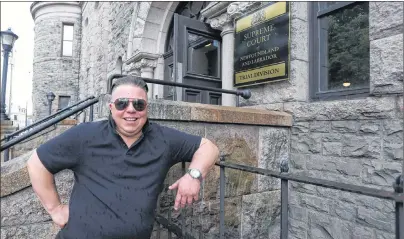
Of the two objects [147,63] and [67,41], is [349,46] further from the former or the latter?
[67,41]

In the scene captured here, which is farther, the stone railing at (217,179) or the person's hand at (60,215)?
the stone railing at (217,179)

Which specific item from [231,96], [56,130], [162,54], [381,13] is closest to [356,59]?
[381,13]

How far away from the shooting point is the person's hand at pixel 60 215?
5.47ft

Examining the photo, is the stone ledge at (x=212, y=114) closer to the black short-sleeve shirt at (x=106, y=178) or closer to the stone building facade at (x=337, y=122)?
the stone building facade at (x=337, y=122)

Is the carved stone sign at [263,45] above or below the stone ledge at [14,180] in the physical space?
above

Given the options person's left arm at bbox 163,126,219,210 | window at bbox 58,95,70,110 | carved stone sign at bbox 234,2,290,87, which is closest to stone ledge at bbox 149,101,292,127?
carved stone sign at bbox 234,2,290,87

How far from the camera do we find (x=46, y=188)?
1.66 m

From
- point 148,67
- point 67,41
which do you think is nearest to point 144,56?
point 148,67

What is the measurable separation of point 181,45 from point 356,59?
2.75 m

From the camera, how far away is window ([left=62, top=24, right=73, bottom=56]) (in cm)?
1936

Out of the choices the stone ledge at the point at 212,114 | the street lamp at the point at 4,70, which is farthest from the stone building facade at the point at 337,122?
the street lamp at the point at 4,70

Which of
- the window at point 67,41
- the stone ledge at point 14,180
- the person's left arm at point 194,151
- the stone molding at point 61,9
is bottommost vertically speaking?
the stone ledge at point 14,180

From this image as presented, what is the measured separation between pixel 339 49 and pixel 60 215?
3358 millimetres

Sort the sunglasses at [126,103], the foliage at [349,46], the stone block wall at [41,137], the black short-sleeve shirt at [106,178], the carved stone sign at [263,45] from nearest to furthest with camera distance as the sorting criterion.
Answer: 1. the black short-sleeve shirt at [106,178]
2. the sunglasses at [126,103]
3. the foliage at [349,46]
4. the carved stone sign at [263,45]
5. the stone block wall at [41,137]
